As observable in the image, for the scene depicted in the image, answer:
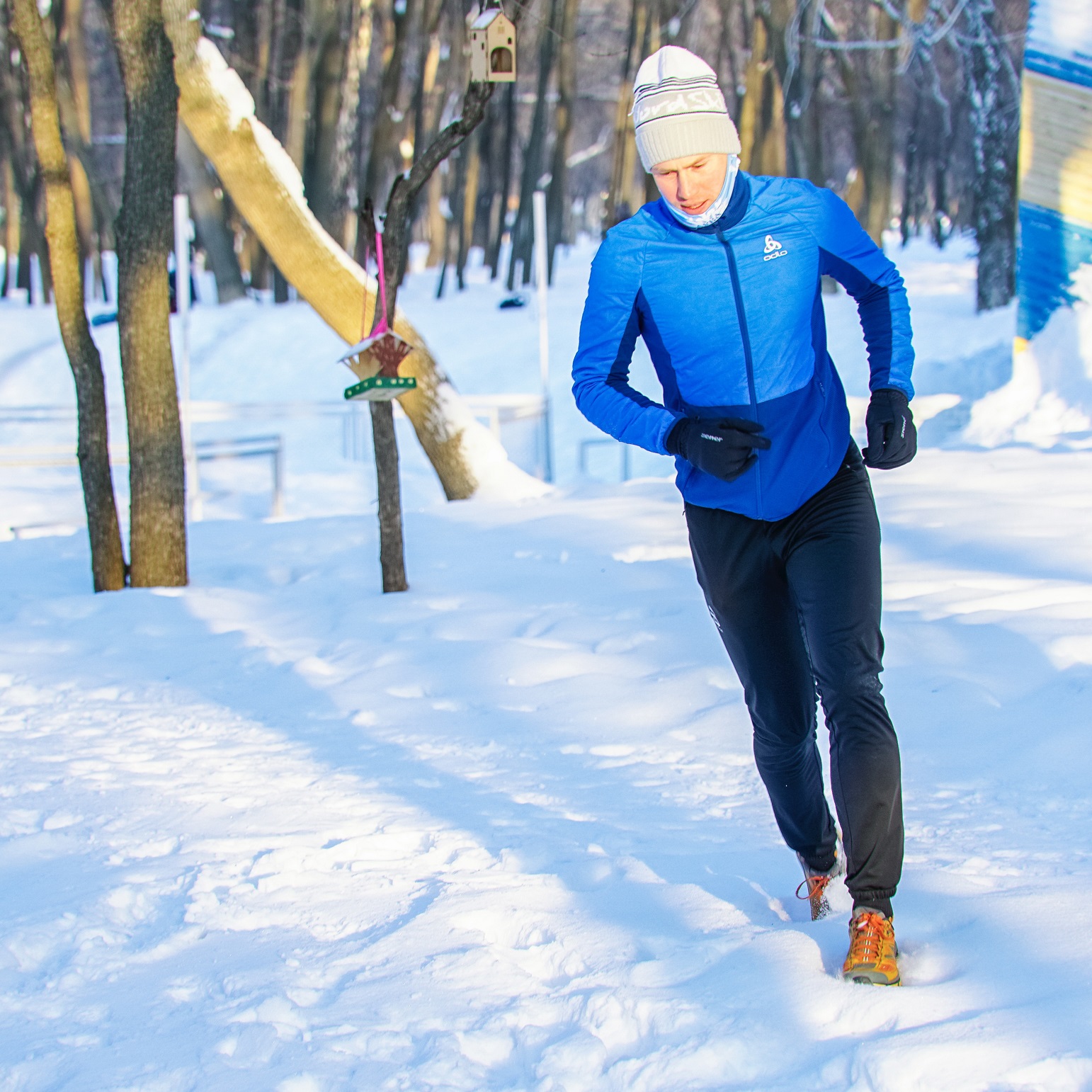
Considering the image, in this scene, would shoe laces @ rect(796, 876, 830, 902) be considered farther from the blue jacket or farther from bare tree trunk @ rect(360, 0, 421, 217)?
bare tree trunk @ rect(360, 0, 421, 217)

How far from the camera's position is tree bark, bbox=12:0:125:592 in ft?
25.1

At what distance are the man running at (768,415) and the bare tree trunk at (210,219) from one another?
22828 millimetres

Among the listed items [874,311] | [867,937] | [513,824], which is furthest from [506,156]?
[867,937]

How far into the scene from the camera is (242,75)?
27797 millimetres

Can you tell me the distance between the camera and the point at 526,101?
37.2 m

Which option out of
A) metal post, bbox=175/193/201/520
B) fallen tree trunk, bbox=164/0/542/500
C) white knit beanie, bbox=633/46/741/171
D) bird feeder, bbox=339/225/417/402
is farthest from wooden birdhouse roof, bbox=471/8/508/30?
white knit beanie, bbox=633/46/741/171

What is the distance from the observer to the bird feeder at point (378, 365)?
7.02 m

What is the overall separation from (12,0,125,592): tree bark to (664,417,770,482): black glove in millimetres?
5630

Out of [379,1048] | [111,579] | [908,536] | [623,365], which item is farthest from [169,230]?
[379,1048]

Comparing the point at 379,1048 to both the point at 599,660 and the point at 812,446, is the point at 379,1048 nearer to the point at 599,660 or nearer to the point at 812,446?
the point at 812,446

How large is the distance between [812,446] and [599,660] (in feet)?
10.2

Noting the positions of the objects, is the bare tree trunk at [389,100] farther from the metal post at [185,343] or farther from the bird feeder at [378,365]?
the bird feeder at [378,365]

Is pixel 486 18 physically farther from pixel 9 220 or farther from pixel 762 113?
pixel 9 220

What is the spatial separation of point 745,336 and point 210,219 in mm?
24853
